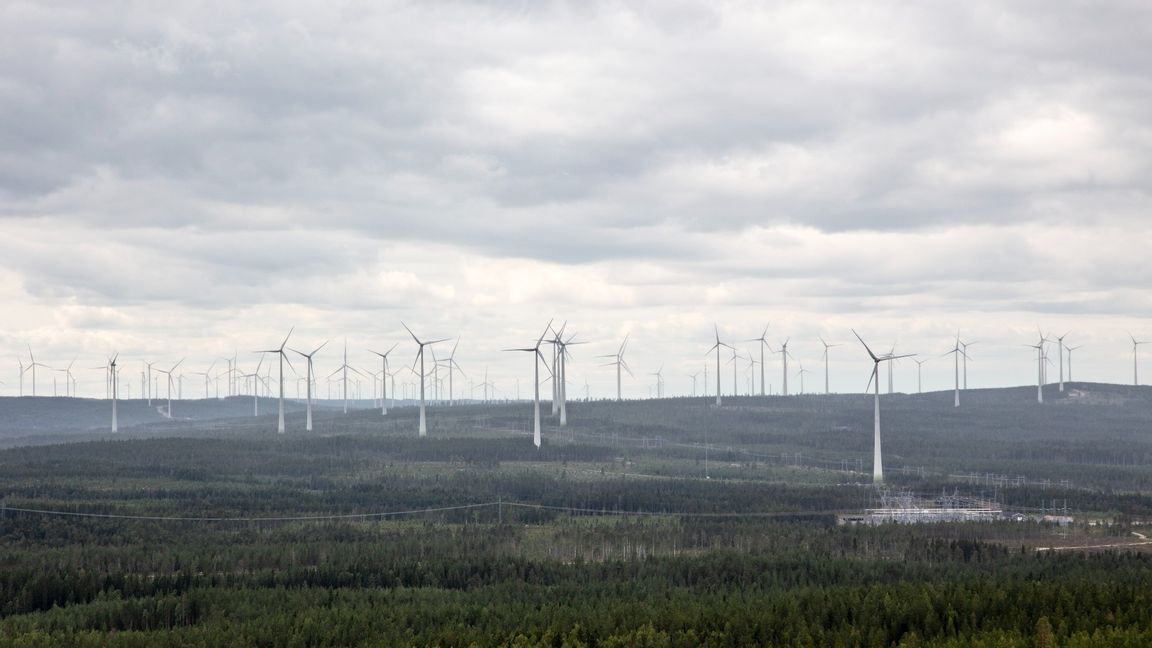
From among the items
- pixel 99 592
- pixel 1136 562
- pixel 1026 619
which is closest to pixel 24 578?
pixel 99 592

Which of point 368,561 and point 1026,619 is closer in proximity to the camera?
point 1026,619

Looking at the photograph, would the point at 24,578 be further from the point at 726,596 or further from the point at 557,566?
the point at 726,596

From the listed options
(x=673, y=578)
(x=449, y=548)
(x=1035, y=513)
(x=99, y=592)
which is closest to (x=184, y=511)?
(x=449, y=548)

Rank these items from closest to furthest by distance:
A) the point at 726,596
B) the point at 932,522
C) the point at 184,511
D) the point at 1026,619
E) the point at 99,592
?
the point at 1026,619
the point at 726,596
the point at 99,592
the point at 932,522
the point at 184,511

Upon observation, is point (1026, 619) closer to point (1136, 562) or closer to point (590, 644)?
point (590, 644)

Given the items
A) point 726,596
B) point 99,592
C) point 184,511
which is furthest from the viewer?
point 184,511

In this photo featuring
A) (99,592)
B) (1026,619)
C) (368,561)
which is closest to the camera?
(1026,619)

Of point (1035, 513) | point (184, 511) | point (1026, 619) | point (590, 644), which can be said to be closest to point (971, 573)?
point (1026, 619)

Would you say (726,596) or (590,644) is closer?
(590,644)

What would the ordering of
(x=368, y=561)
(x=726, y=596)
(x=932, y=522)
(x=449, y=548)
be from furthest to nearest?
(x=932, y=522) < (x=449, y=548) < (x=368, y=561) < (x=726, y=596)
